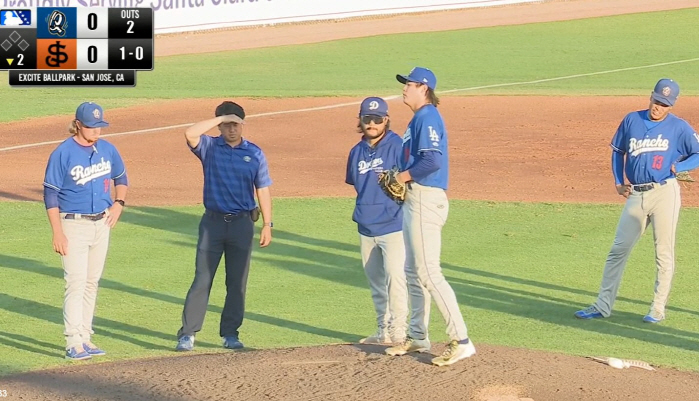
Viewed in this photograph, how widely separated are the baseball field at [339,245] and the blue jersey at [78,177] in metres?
1.21

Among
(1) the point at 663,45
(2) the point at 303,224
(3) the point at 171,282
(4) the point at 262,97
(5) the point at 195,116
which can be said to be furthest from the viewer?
(1) the point at 663,45

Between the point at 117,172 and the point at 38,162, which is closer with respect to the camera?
the point at 117,172

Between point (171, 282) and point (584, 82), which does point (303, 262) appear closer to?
point (171, 282)

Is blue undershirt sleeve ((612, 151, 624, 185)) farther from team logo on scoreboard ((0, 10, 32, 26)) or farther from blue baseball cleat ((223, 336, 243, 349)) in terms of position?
team logo on scoreboard ((0, 10, 32, 26))

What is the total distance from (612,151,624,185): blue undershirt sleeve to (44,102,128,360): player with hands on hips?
4.50 m

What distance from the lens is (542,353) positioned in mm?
8109

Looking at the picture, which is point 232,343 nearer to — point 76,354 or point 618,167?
point 76,354

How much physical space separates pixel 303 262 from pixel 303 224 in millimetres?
1882

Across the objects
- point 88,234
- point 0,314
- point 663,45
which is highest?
point 663,45

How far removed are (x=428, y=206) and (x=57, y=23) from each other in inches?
700

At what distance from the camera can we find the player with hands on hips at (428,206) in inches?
295

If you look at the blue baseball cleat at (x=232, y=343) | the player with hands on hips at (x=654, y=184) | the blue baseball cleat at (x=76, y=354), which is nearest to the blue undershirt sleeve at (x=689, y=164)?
the player with hands on hips at (x=654, y=184)

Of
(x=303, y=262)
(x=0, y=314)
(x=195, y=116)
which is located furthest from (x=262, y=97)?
(x=0, y=314)

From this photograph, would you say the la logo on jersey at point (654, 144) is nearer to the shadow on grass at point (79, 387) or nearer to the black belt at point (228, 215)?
the black belt at point (228, 215)
